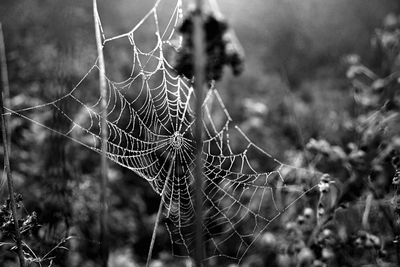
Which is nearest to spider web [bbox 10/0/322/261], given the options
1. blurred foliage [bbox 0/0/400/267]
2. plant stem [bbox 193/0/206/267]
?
blurred foliage [bbox 0/0/400/267]

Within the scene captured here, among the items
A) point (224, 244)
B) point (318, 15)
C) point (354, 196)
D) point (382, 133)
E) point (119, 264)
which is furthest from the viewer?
point (318, 15)

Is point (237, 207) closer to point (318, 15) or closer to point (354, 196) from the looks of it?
point (354, 196)

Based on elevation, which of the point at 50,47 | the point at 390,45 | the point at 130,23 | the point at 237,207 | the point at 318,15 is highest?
the point at 318,15

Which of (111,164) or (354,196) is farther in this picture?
(111,164)

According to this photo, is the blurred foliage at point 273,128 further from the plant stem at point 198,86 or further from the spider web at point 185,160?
the plant stem at point 198,86

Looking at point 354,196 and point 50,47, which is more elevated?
point 50,47

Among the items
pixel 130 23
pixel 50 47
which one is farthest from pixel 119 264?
pixel 130 23

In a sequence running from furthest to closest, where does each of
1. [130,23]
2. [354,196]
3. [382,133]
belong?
1. [130,23]
2. [382,133]
3. [354,196]

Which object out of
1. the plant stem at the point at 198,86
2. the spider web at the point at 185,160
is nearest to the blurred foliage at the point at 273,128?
the spider web at the point at 185,160
